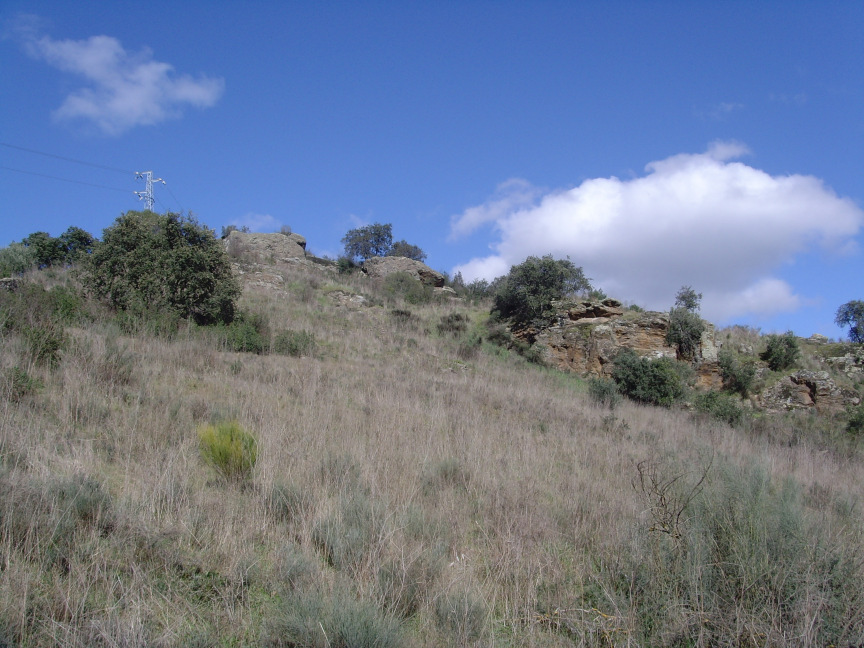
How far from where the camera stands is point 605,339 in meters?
19.2

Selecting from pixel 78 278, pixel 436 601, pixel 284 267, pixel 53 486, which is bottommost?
pixel 436 601

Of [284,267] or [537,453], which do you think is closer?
[537,453]

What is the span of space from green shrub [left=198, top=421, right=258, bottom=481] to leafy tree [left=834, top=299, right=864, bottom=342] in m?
26.9

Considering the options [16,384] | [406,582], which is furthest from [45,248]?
[406,582]

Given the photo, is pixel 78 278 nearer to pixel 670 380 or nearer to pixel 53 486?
pixel 53 486

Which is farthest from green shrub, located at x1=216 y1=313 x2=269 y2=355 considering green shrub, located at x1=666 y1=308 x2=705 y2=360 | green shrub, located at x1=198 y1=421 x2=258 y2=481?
green shrub, located at x1=666 y1=308 x2=705 y2=360

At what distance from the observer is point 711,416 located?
45.0 ft

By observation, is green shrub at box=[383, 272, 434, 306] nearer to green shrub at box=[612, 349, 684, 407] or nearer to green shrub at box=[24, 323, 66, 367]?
green shrub at box=[612, 349, 684, 407]

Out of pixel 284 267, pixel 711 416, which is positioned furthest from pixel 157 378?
pixel 284 267

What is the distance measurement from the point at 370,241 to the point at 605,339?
31739 mm

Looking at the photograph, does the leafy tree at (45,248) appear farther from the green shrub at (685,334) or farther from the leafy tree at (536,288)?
the green shrub at (685,334)

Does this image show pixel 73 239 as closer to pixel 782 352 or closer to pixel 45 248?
pixel 45 248

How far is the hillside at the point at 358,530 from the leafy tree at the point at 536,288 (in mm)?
14178

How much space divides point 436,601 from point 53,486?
8.35 ft
